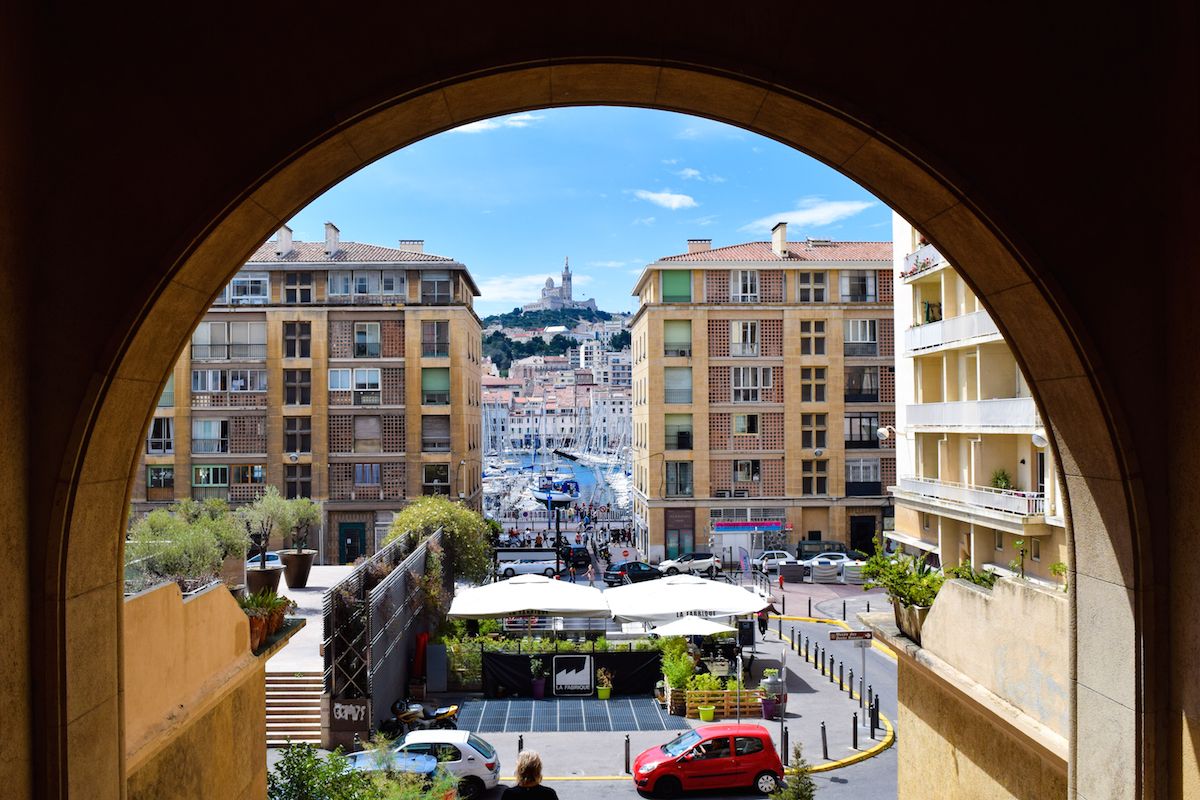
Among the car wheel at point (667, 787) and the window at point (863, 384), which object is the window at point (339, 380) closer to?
the window at point (863, 384)

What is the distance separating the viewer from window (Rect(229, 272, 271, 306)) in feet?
131

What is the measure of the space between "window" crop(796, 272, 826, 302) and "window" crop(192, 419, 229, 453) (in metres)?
26.7

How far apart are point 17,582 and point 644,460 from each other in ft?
134

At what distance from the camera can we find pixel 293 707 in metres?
16.2

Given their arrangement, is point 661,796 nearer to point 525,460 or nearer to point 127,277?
point 127,277

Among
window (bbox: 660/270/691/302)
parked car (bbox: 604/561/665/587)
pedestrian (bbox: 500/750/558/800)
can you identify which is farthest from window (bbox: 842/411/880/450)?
pedestrian (bbox: 500/750/558/800)

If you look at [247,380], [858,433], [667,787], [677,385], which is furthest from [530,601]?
[858,433]

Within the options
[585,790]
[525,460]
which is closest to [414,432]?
[585,790]

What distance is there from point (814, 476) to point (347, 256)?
2345cm

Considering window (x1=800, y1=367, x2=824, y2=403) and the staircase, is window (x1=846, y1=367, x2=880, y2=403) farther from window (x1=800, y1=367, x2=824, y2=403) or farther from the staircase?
the staircase

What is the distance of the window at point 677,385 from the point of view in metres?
42.0

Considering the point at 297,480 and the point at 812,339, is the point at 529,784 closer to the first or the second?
the point at 297,480

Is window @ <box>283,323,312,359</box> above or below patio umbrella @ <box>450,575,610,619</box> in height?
above

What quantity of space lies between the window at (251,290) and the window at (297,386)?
339 centimetres
